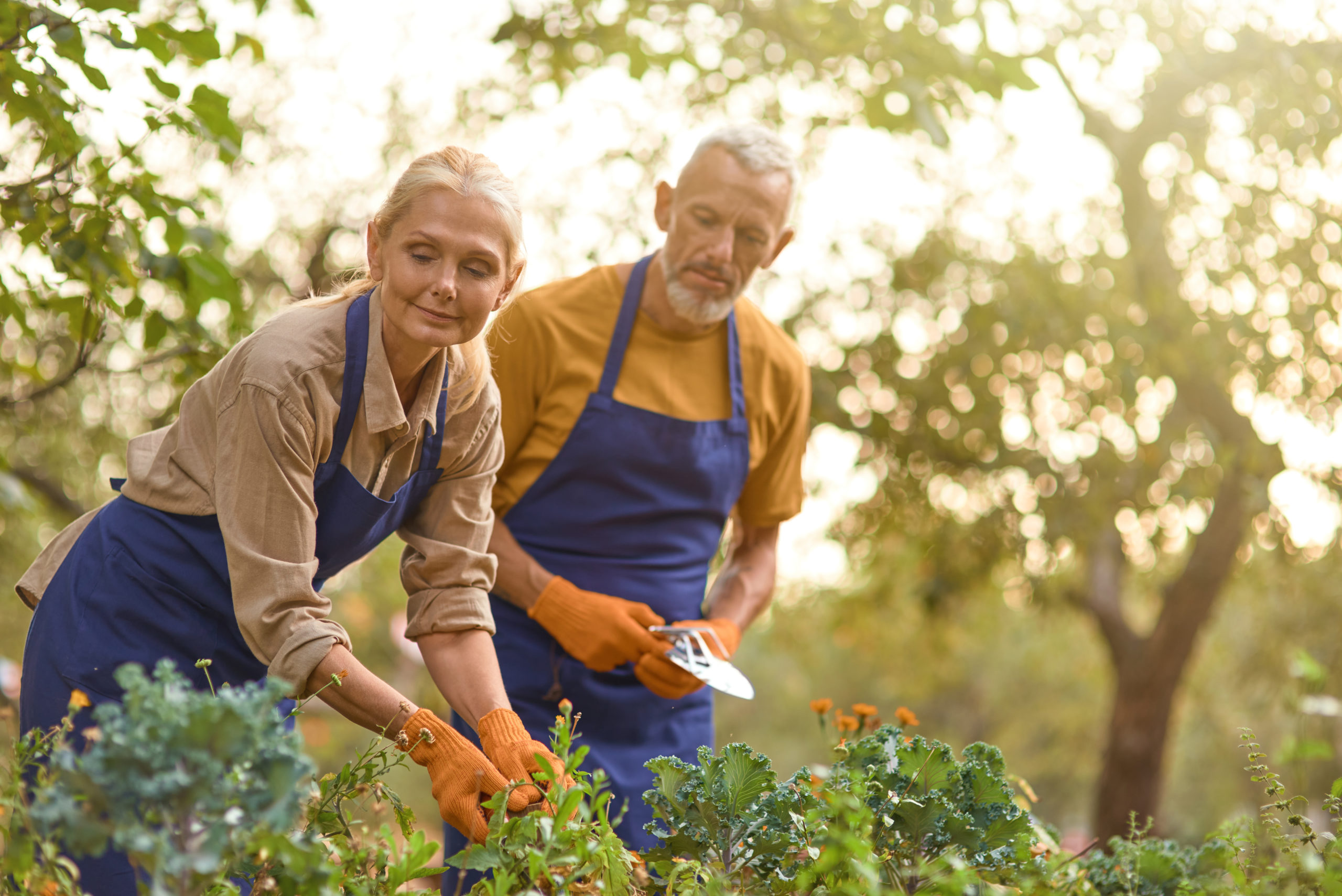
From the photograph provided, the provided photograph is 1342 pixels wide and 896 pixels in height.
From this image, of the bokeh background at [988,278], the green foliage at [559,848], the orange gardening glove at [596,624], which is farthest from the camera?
the bokeh background at [988,278]

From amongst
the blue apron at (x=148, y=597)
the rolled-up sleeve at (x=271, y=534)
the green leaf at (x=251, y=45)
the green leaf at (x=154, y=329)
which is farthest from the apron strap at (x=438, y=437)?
the green leaf at (x=251, y=45)

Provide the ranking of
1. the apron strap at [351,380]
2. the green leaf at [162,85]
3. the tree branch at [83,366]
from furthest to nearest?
the tree branch at [83,366] → the green leaf at [162,85] → the apron strap at [351,380]

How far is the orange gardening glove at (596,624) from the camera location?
2.30m

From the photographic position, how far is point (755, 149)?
8.21 ft

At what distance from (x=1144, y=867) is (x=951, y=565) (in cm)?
482

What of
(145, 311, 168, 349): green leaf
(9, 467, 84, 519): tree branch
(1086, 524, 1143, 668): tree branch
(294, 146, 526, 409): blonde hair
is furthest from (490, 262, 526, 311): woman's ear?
(1086, 524, 1143, 668): tree branch

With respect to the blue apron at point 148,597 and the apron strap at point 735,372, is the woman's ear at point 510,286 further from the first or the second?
the apron strap at point 735,372

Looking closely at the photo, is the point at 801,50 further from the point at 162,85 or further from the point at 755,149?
the point at 162,85

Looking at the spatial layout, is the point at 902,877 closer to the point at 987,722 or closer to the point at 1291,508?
the point at 1291,508

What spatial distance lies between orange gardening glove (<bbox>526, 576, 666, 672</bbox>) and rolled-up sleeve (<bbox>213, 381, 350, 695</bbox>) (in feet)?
2.72

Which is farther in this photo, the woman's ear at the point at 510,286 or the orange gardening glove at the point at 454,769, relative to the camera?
the woman's ear at the point at 510,286

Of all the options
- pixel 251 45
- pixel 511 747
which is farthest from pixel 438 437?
pixel 251 45

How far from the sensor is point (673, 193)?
8.69 feet

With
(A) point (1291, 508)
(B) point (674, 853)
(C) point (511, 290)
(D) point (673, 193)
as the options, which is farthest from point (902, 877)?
(A) point (1291, 508)
